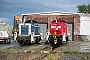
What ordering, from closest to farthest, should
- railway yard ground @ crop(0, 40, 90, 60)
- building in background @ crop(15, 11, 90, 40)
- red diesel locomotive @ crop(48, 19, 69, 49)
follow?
railway yard ground @ crop(0, 40, 90, 60)
red diesel locomotive @ crop(48, 19, 69, 49)
building in background @ crop(15, 11, 90, 40)

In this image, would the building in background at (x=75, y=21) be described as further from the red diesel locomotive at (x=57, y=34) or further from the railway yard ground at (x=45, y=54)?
the railway yard ground at (x=45, y=54)

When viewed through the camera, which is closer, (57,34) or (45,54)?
(45,54)

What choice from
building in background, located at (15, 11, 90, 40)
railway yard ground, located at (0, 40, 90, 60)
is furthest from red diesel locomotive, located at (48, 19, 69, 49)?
building in background, located at (15, 11, 90, 40)

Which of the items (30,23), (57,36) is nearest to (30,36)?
(30,23)

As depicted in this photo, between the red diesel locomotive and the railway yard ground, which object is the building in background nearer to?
the red diesel locomotive

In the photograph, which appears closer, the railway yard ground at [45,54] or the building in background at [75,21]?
the railway yard ground at [45,54]

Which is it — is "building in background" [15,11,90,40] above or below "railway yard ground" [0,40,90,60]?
above

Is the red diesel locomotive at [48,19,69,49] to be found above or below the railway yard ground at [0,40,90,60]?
above

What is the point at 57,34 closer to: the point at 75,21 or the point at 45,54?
the point at 45,54

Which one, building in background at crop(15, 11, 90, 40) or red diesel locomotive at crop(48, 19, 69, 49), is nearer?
red diesel locomotive at crop(48, 19, 69, 49)

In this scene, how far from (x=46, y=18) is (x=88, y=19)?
28.1 feet

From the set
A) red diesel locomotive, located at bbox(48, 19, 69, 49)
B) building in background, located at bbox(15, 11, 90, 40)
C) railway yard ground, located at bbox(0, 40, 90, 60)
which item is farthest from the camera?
building in background, located at bbox(15, 11, 90, 40)

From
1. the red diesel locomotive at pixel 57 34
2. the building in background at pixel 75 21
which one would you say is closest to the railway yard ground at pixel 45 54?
the red diesel locomotive at pixel 57 34

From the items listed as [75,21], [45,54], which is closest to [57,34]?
[45,54]
